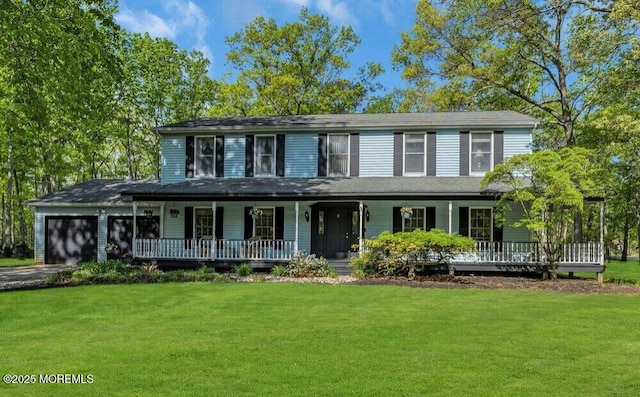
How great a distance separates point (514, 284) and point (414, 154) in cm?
639

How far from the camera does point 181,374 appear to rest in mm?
5375

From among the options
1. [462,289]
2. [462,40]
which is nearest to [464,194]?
[462,289]

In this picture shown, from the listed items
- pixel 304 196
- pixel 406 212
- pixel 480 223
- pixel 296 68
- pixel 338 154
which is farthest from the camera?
pixel 296 68

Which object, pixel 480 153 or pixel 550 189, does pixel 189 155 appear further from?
pixel 550 189

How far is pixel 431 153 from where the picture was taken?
720 inches

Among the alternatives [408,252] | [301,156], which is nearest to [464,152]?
[408,252]

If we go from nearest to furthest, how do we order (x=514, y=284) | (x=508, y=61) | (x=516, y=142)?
(x=514, y=284) < (x=516, y=142) < (x=508, y=61)

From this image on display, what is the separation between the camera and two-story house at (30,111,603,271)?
56.0 feet

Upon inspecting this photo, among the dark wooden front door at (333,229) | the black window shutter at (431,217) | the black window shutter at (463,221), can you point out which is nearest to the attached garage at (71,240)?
the dark wooden front door at (333,229)

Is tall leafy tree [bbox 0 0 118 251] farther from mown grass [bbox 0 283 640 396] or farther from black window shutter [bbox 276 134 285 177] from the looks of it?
mown grass [bbox 0 283 640 396]

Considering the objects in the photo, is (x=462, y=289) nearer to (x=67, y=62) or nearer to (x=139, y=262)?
(x=139, y=262)

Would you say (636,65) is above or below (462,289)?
above

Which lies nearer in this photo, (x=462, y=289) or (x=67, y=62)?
(x=462, y=289)

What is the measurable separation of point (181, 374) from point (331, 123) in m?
→ 14.8
